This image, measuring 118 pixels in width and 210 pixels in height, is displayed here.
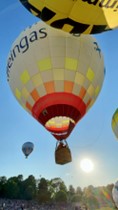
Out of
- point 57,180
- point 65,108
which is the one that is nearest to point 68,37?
point 65,108

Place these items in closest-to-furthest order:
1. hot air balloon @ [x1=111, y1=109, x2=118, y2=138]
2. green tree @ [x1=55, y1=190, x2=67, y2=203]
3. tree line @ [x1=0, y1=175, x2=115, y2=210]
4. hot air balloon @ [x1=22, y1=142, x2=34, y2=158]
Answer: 1. hot air balloon @ [x1=111, y1=109, x2=118, y2=138]
2. hot air balloon @ [x1=22, y1=142, x2=34, y2=158]
3. tree line @ [x1=0, y1=175, x2=115, y2=210]
4. green tree @ [x1=55, y1=190, x2=67, y2=203]

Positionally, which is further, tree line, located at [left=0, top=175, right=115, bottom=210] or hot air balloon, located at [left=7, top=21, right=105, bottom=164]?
tree line, located at [left=0, top=175, right=115, bottom=210]

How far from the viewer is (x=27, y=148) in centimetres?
2583

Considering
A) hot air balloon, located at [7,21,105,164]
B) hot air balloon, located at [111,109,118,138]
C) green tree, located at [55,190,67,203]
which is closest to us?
hot air balloon, located at [7,21,105,164]

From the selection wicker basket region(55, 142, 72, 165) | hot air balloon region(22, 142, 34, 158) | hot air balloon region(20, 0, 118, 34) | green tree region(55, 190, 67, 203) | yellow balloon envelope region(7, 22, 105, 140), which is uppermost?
green tree region(55, 190, 67, 203)

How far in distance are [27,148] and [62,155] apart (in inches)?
644

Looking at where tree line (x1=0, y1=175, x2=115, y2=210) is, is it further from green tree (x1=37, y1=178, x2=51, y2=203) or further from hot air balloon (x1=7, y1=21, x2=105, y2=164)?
hot air balloon (x1=7, y1=21, x2=105, y2=164)

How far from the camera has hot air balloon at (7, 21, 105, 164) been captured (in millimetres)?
9531

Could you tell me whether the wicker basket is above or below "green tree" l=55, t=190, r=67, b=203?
below

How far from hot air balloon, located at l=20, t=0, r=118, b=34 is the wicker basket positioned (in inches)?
185

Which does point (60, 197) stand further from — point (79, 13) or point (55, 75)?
point (79, 13)

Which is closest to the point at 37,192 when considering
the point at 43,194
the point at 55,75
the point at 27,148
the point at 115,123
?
the point at 43,194

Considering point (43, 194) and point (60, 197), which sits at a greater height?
point (43, 194)

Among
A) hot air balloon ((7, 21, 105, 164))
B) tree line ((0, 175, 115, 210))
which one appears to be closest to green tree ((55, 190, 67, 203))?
tree line ((0, 175, 115, 210))
